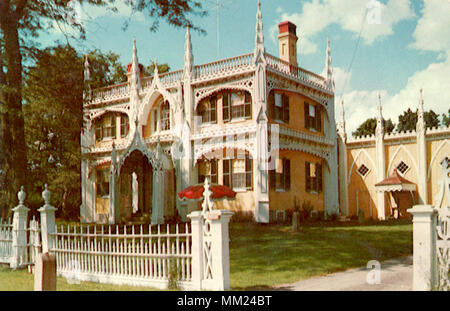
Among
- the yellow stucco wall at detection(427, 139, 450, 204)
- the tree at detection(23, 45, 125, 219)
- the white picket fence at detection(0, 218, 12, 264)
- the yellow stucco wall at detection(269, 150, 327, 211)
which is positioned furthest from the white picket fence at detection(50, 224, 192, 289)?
the yellow stucco wall at detection(269, 150, 327, 211)

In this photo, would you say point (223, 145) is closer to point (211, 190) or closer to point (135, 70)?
point (211, 190)

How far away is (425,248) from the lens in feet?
20.9

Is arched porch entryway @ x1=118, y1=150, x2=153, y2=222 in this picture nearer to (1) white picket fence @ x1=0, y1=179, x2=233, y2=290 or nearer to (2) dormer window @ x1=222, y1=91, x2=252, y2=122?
(1) white picket fence @ x1=0, y1=179, x2=233, y2=290

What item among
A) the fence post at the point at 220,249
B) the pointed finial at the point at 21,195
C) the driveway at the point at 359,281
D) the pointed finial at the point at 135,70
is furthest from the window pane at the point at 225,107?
the fence post at the point at 220,249

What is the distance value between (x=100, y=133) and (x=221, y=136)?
4064mm

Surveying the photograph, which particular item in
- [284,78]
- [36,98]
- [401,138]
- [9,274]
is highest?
[284,78]

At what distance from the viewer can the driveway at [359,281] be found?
23.2 ft

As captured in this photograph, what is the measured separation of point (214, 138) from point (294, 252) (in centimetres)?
540

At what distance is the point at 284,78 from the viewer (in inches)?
713

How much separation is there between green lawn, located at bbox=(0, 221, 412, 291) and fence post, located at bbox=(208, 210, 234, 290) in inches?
28.3

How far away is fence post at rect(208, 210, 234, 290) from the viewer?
7094mm

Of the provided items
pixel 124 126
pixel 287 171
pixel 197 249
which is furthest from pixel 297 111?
pixel 197 249
